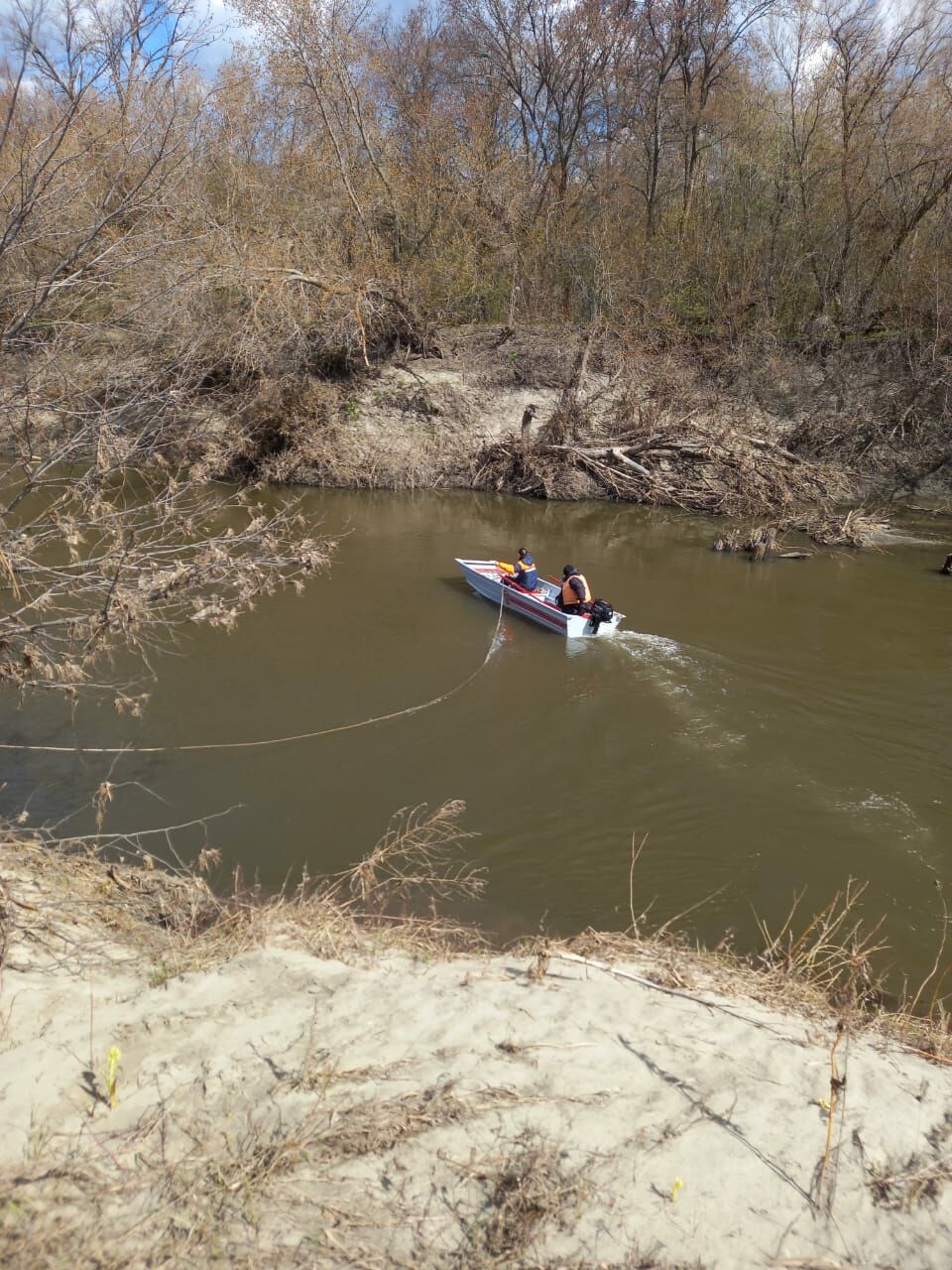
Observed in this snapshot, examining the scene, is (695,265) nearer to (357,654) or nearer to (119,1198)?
(357,654)

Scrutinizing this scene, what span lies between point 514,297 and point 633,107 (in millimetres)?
8931

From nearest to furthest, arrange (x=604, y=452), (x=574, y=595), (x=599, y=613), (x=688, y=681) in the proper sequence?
1. (x=688, y=681)
2. (x=599, y=613)
3. (x=574, y=595)
4. (x=604, y=452)

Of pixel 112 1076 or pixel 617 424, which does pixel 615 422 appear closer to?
pixel 617 424

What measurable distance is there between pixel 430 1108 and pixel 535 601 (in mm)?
9639

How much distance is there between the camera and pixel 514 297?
25.8 meters

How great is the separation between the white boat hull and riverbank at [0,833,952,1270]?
24.3 ft

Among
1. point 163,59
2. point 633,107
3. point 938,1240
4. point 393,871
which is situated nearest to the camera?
point 938,1240

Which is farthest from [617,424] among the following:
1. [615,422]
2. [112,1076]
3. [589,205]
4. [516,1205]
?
[516,1205]

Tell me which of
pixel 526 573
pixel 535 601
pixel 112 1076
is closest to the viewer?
pixel 112 1076

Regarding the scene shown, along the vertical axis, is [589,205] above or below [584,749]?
above

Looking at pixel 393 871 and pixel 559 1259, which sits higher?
pixel 559 1259

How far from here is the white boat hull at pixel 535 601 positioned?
1214cm

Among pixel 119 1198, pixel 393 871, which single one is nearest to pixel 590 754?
pixel 393 871

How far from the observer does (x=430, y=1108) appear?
11.5 ft
